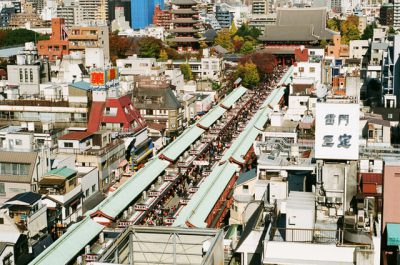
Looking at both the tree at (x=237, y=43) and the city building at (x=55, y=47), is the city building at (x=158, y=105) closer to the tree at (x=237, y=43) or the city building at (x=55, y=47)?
the city building at (x=55, y=47)

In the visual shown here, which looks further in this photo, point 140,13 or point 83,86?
point 140,13

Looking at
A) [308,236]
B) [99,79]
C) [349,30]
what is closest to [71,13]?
[349,30]

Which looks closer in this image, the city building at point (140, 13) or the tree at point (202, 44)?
the tree at point (202, 44)

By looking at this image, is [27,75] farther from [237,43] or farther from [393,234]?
[237,43]

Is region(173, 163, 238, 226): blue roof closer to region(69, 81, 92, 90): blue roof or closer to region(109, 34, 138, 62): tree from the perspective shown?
region(69, 81, 92, 90): blue roof

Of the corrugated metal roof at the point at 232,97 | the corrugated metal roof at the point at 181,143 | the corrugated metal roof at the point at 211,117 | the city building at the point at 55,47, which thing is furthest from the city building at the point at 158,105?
the city building at the point at 55,47
